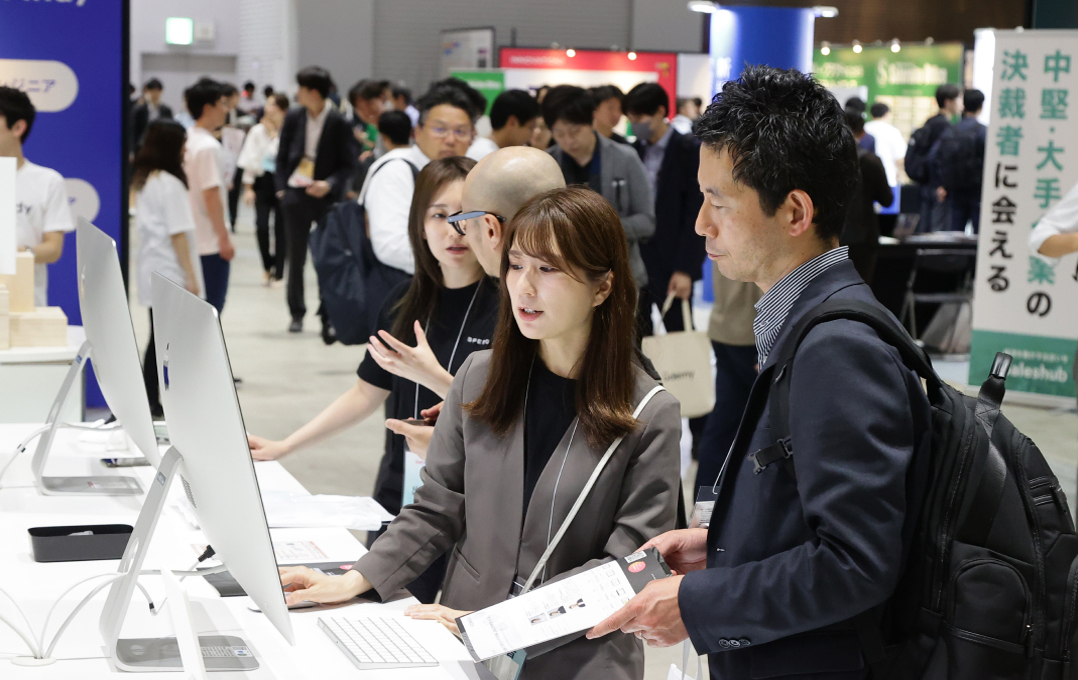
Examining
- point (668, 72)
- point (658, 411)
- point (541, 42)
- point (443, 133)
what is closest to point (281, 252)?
point (443, 133)

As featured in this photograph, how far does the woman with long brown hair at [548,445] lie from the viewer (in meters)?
1.78

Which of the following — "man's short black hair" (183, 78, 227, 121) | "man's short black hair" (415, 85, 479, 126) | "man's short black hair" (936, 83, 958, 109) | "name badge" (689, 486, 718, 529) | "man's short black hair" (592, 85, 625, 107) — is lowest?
"name badge" (689, 486, 718, 529)

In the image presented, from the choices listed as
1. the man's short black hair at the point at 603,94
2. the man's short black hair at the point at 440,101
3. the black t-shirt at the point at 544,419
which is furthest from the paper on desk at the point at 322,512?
the man's short black hair at the point at 603,94

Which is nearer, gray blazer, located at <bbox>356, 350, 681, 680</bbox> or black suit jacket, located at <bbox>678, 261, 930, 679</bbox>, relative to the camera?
black suit jacket, located at <bbox>678, 261, 930, 679</bbox>

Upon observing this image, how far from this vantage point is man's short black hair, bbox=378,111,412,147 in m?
6.12

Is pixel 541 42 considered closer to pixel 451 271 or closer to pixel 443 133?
pixel 443 133

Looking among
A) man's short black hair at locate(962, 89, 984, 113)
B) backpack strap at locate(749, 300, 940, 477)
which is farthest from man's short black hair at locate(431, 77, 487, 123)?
man's short black hair at locate(962, 89, 984, 113)

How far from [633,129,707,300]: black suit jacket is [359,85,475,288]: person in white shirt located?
49.6 inches

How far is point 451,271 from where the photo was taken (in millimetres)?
2486

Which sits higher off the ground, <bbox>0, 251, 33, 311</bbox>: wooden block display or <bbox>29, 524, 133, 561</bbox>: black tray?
<bbox>0, 251, 33, 311</bbox>: wooden block display

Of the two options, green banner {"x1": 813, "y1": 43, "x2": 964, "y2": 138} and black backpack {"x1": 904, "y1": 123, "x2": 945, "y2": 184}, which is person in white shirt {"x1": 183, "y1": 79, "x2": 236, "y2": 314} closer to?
black backpack {"x1": 904, "y1": 123, "x2": 945, "y2": 184}

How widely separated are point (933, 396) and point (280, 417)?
5079 mm

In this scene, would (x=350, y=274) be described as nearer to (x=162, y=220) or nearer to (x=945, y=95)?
(x=162, y=220)

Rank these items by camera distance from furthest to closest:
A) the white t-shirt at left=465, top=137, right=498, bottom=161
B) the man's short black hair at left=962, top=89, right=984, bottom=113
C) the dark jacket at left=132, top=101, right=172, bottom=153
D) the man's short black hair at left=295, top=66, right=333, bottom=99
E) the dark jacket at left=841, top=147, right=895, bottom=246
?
1. the dark jacket at left=132, top=101, right=172, bottom=153
2. the man's short black hair at left=962, top=89, right=984, bottom=113
3. the man's short black hair at left=295, top=66, right=333, bottom=99
4. the dark jacket at left=841, top=147, right=895, bottom=246
5. the white t-shirt at left=465, top=137, right=498, bottom=161
